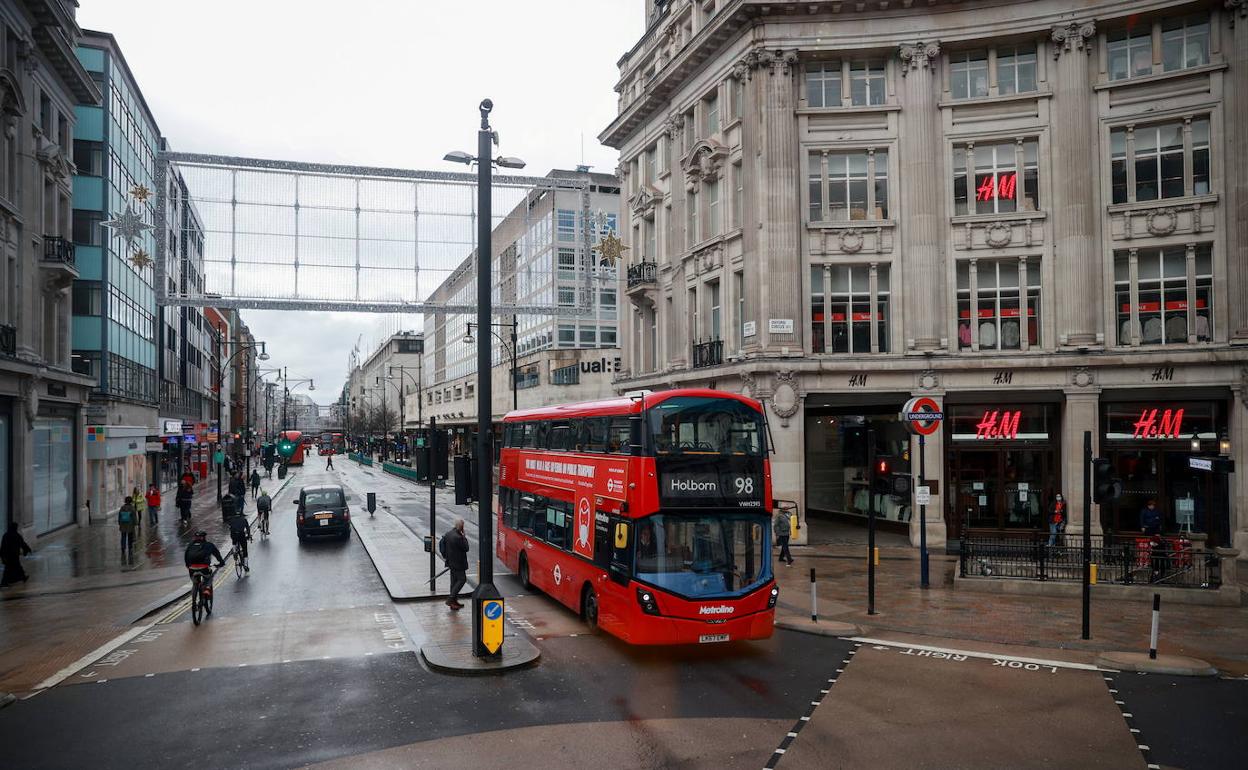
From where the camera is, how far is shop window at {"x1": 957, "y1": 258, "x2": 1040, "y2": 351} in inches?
1144

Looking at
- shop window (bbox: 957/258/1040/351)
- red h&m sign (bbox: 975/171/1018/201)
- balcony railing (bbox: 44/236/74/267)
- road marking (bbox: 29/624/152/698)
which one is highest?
red h&m sign (bbox: 975/171/1018/201)

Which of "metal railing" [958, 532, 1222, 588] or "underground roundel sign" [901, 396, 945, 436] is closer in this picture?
"metal railing" [958, 532, 1222, 588]

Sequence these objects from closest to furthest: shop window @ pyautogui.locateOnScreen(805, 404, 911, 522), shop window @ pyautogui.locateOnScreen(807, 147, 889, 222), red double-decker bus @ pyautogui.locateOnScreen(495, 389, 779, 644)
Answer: red double-decker bus @ pyautogui.locateOnScreen(495, 389, 779, 644) → shop window @ pyautogui.locateOnScreen(807, 147, 889, 222) → shop window @ pyautogui.locateOnScreen(805, 404, 911, 522)

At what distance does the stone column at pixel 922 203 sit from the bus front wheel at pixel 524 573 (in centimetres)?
1576

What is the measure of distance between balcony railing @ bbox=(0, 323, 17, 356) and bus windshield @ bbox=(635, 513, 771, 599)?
21788 mm

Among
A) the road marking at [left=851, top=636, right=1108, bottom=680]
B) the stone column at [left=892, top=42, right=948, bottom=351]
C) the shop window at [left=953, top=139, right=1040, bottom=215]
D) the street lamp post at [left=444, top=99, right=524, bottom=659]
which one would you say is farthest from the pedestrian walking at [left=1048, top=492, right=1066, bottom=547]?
the street lamp post at [left=444, top=99, right=524, bottom=659]

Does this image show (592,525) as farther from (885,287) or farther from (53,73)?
(53,73)

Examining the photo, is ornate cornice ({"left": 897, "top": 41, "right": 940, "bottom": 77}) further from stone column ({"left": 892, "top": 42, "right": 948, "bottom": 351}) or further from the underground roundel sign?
the underground roundel sign

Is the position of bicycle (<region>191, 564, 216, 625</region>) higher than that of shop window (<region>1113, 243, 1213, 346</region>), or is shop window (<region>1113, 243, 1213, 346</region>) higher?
shop window (<region>1113, 243, 1213, 346</region>)

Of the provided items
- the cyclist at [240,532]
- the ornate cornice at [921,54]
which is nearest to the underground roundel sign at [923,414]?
the ornate cornice at [921,54]

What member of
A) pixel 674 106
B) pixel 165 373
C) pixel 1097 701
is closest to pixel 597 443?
pixel 1097 701

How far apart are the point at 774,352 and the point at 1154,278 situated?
1233 centimetres

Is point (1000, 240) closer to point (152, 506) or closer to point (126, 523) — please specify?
point (126, 523)

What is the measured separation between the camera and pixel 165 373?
172 feet
